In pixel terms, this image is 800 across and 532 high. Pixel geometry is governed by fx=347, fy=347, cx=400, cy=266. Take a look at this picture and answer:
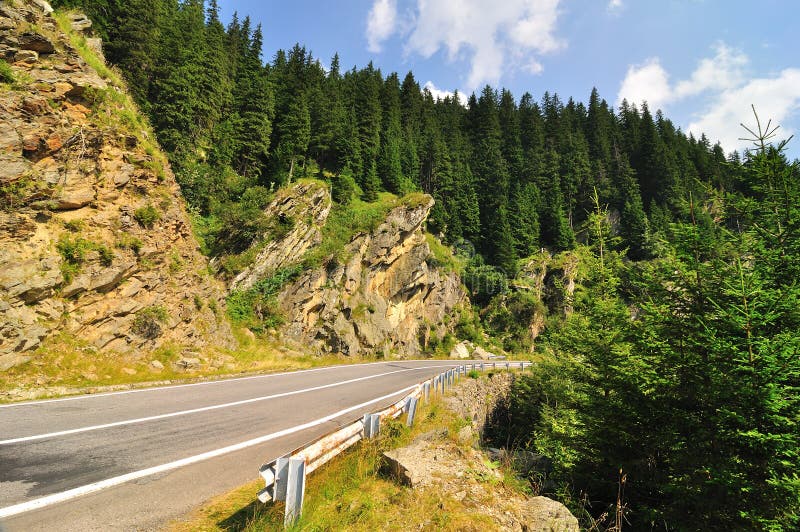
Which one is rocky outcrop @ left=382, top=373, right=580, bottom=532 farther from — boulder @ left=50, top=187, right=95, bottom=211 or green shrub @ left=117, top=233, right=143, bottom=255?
boulder @ left=50, top=187, right=95, bottom=211

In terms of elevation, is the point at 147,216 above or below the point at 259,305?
above

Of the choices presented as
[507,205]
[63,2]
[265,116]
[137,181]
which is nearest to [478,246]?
[507,205]

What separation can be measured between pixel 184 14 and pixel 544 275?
57256mm

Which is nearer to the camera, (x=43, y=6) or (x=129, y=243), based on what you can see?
(x=129, y=243)

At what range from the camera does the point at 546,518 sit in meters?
4.12

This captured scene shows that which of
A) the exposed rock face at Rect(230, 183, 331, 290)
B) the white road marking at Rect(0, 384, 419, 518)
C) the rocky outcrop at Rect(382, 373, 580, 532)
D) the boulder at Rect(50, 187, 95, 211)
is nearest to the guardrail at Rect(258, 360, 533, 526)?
the rocky outcrop at Rect(382, 373, 580, 532)

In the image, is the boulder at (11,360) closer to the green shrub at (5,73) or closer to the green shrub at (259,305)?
the green shrub at (5,73)

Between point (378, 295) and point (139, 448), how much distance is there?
27.5m

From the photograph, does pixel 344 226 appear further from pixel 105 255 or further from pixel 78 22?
pixel 105 255

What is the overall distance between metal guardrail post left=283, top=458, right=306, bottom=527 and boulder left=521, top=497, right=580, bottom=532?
2584 millimetres

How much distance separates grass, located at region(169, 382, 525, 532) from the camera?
3619mm

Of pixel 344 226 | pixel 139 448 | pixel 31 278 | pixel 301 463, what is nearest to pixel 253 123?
pixel 344 226

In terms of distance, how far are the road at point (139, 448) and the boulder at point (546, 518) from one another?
3.79m

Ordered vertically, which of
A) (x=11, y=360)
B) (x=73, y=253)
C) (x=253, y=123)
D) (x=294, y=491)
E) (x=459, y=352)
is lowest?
(x=459, y=352)
